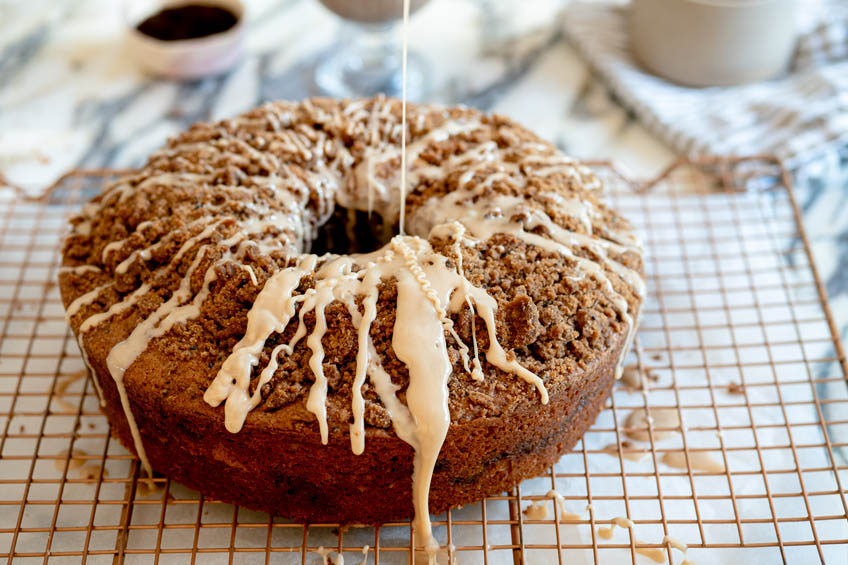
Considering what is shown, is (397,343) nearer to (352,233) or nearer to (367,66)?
(352,233)

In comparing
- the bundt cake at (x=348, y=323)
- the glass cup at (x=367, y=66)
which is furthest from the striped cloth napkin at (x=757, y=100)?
the bundt cake at (x=348, y=323)

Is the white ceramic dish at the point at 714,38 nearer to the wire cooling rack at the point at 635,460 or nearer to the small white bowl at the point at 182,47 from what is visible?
the wire cooling rack at the point at 635,460

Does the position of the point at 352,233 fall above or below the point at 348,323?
below

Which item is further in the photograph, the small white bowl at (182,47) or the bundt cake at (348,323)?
the small white bowl at (182,47)

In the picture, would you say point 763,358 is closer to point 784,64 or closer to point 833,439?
point 833,439

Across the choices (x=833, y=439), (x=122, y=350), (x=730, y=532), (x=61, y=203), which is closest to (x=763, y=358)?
(x=833, y=439)

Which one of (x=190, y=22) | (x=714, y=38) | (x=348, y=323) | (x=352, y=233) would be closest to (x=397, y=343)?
(x=348, y=323)
